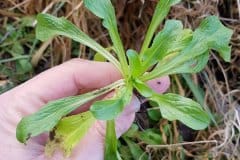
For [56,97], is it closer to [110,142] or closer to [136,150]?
[110,142]

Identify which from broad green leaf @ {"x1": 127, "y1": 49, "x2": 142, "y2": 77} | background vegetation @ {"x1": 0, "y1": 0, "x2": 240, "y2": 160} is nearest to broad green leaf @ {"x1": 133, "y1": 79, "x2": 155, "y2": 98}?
broad green leaf @ {"x1": 127, "y1": 49, "x2": 142, "y2": 77}

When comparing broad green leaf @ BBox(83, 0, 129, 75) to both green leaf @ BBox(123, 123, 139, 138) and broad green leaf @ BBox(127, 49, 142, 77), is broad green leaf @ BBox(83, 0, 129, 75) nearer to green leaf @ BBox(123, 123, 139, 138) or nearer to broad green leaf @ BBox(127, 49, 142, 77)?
broad green leaf @ BBox(127, 49, 142, 77)

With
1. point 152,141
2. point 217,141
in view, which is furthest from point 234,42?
point 152,141

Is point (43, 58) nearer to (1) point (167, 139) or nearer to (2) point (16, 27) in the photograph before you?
(2) point (16, 27)

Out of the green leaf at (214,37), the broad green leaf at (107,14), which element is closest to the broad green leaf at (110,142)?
the broad green leaf at (107,14)

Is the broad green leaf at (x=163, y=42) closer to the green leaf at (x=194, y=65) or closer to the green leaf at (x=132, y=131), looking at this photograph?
the green leaf at (x=194, y=65)

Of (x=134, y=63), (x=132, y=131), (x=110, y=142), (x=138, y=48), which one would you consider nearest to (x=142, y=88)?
(x=134, y=63)
